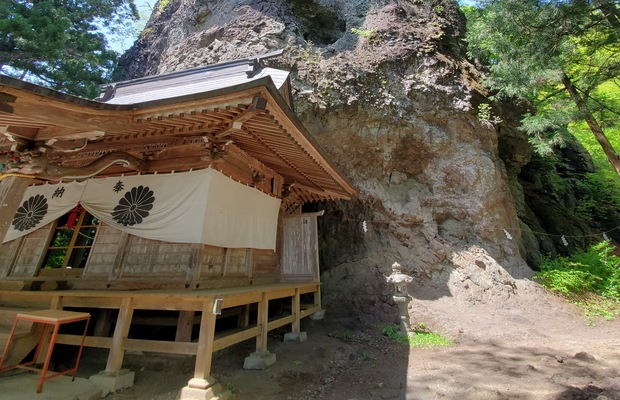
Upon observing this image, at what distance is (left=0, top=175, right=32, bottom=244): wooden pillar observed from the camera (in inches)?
146

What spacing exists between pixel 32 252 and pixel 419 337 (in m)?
9.12

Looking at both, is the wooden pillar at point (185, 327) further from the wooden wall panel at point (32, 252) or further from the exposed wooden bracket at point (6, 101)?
the wooden wall panel at point (32, 252)

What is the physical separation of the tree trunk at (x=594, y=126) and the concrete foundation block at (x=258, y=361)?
33.3 ft

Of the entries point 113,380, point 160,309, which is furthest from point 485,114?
point 113,380

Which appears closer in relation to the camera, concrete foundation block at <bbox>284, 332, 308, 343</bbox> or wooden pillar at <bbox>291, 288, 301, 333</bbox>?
concrete foundation block at <bbox>284, 332, 308, 343</bbox>

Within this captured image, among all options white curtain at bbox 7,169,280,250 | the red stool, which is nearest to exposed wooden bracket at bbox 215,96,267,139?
white curtain at bbox 7,169,280,250

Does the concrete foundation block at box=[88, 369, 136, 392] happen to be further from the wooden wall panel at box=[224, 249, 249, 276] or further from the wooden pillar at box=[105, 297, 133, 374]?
the wooden wall panel at box=[224, 249, 249, 276]

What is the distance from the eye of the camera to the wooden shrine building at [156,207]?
13.0 feet

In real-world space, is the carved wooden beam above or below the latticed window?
above

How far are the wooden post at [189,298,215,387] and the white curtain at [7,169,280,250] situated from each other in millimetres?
1510

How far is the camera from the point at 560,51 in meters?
7.99

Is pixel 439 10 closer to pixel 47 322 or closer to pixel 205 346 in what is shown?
pixel 205 346

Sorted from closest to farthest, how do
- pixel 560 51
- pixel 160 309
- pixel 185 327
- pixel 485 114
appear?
Answer: pixel 160 309 → pixel 185 327 → pixel 560 51 → pixel 485 114

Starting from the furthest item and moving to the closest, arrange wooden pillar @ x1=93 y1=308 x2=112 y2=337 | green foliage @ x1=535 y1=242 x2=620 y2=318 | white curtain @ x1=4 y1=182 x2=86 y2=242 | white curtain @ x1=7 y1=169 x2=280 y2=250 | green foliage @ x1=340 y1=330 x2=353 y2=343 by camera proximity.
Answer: green foliage @ x1=535 y1=242 x2=620 y2=318 → green foliage @ x1=340 y1=330 x2=353 y2=343 → white curtain @ x1=4 y1=182 x2=86 y2=242 → wooden pillar @ x1=93 y1=308 x2=112 y2=337 → white curtain @ x1=7 y1=169 x2=280 y2=250
